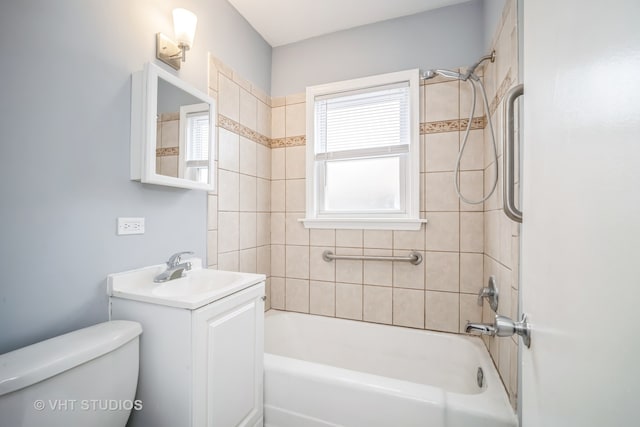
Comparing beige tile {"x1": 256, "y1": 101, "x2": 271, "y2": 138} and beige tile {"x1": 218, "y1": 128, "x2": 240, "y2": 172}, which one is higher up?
beige tile {"x1": 256, "y1": 101, "x2": 271, "y2": 138}

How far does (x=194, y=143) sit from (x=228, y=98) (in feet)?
1.77

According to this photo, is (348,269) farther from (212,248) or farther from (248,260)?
(212,248)

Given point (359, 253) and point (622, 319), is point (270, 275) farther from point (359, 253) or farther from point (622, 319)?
point (622, 319)

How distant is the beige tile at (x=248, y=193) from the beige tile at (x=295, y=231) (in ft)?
1.07

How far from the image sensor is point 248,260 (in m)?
2.08

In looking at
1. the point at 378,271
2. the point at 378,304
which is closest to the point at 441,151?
the point at 378,271

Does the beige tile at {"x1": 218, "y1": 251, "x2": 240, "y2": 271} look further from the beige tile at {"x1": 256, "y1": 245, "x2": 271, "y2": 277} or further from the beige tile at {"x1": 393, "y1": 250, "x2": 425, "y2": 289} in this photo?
the beige tile at {"x1": 393, "y1": 250, "x2": 425, "y2": 289}

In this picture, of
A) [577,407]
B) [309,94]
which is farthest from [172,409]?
[309,94]

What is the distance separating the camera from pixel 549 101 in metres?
0.50

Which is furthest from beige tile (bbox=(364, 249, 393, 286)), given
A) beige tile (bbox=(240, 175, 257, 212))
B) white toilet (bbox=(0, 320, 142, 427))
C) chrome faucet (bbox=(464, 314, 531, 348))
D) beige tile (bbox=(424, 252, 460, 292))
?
white toilet (bbox=(0, 320, 142, 427))

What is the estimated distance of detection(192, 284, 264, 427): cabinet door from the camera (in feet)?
3.41

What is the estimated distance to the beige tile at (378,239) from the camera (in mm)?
2039

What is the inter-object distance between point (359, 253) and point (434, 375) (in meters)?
0.93

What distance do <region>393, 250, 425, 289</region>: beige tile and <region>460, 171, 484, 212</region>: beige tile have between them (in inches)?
17.7
